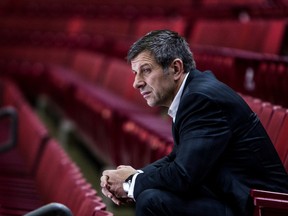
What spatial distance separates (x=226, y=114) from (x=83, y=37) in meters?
1.61

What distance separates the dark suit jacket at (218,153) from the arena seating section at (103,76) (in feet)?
0.09

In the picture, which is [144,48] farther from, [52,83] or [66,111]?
[52,83]

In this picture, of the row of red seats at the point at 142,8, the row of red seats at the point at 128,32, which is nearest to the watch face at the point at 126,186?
the row of red seats at the point at 128,32

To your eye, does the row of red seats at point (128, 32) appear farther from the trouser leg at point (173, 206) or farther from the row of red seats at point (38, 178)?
the trouser leg at point (173, 206)

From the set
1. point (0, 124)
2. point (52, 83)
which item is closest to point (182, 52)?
point (0, 124)

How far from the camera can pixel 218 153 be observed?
0.50m

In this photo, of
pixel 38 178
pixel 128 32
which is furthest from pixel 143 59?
pixel 128 32

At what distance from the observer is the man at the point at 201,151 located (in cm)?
50

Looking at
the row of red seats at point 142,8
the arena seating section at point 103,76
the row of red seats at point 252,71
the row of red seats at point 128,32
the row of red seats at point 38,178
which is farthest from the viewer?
the row of red seats at point 142,8

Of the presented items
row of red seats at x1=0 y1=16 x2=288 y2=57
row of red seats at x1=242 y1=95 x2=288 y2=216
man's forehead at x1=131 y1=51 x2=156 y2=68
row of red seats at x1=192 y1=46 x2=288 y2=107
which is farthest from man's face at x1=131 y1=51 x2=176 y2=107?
row of red seats at x1=0 y1=16 x2=288 y2=57

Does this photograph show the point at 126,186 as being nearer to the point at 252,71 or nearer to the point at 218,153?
the point at 218,153

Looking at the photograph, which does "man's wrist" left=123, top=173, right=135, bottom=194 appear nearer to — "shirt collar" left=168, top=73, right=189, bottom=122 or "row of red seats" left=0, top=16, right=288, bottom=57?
"shirt collar" left=168, top=73, right=189, bottom=122

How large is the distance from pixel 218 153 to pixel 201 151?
0.01 metres

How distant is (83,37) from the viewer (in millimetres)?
2088
